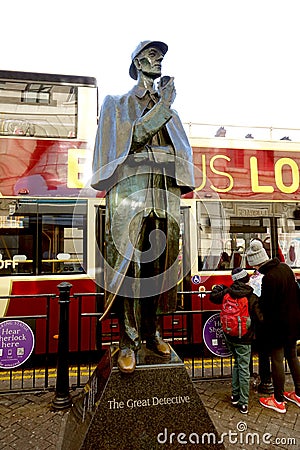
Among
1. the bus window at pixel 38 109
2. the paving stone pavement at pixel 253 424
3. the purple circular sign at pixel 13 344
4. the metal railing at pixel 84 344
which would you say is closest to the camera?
the paving stone pavement at pixel 253 424

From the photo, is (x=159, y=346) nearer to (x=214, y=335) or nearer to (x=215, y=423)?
(x=215, y=423)

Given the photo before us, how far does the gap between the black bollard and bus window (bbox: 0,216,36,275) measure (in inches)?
48.6

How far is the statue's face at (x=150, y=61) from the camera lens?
249 cm

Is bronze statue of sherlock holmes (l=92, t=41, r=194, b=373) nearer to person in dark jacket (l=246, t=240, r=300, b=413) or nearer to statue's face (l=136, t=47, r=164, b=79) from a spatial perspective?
statue's face (l=136, t=47, r=164, b=79)

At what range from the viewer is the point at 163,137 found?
2.61m

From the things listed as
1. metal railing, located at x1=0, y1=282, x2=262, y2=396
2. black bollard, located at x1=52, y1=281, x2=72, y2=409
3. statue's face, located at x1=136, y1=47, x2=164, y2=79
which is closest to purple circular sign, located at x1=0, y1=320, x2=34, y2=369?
metal railing, located at x1=0, y1=282, x2=262, y2=396

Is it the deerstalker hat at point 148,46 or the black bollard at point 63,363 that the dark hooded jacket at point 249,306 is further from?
the deerstalker hat at point 148,46

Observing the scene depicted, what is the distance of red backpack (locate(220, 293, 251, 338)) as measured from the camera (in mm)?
3703

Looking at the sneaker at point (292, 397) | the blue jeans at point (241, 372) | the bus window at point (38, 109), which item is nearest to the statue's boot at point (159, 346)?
the blue jeans at point (241, 372)

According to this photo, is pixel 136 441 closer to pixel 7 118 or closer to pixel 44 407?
pixel 44 407

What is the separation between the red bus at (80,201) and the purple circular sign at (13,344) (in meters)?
0.58

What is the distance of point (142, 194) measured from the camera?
2416 millimetres

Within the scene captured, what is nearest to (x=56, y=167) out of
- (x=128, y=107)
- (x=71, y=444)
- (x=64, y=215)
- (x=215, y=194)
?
(x=64, y=215)

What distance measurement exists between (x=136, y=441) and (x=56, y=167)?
13.8 feet
